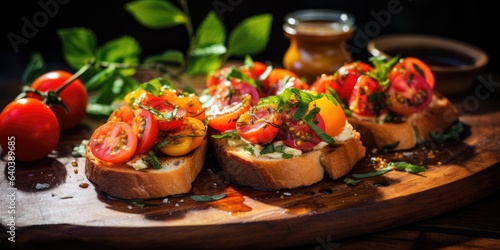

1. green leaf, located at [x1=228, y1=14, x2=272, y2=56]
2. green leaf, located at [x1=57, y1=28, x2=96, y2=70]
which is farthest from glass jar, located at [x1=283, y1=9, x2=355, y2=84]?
green leaf, located at [x1=57, y1=28, x2=96, y2=70]

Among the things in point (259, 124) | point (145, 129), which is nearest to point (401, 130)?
point (259, 124)

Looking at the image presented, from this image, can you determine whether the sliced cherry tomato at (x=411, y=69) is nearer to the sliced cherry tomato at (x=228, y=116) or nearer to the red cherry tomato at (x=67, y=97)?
the sliced cherry tomato at (x=228, y=116)

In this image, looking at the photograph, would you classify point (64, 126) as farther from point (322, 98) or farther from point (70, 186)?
point (322, 98)

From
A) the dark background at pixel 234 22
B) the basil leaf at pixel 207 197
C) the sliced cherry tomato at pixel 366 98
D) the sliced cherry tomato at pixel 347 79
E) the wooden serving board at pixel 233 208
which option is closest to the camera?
the wooden serving board at pixel 233 208

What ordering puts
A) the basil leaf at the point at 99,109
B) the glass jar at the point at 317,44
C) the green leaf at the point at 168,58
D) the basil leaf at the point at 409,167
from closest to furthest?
the basil leaf at the point at 409,167 < the basil leaf at the point at 99,109 < the glass jar at the point at 317,44 < the green leaf at the point at 168,58

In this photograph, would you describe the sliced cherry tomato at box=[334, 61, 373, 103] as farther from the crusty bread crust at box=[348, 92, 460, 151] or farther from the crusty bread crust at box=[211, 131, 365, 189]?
the crusty bread crust at box=[211, 131, 365, 189]

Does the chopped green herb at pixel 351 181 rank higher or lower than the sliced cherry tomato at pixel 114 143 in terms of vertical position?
lower

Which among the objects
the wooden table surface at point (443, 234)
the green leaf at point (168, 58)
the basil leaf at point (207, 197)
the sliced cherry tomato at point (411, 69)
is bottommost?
the wooden table surface at point (443, 234)

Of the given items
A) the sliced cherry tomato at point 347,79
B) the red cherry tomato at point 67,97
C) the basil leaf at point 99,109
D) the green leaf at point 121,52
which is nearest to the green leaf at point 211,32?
the green leaf at point 121,52
